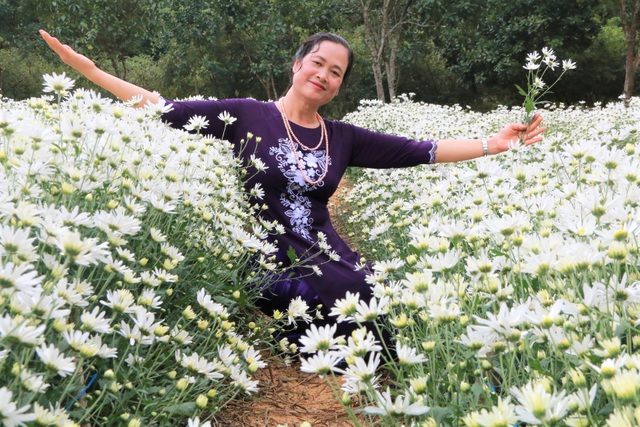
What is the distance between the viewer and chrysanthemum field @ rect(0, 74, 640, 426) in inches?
48.4

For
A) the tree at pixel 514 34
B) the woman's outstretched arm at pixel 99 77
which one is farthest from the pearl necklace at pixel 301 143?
the tree at pixel 514 34

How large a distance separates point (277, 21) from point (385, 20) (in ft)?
14.9

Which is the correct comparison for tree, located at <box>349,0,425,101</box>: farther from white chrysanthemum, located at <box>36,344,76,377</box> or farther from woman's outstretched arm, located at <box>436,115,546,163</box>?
white chrysanthemum, located at <box>36,344,76,377</box>

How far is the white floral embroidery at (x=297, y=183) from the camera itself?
349 centimetres

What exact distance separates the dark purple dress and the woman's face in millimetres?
238

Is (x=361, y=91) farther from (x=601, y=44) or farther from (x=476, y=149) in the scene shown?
(x=476, y=149)

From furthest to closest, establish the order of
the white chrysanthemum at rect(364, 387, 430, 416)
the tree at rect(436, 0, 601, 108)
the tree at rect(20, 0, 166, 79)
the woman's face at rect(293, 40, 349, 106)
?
the tree at rect(436, 0, 601, 108)
the tree at rect(20, 0, 166, 79)
the woman's face at rect(293, 40, 349, 106)
the white chrysanthemum at rect(364, 387, 430, 416)

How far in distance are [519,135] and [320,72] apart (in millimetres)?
1158

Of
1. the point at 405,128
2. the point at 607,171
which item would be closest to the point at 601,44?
the point at 405,128

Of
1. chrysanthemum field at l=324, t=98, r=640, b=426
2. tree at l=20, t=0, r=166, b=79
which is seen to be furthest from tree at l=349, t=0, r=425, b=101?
chrysanthemum field at l=324, t=98, r=640, b=426

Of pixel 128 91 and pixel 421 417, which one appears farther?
pixel 128 91

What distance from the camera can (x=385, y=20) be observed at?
14258 mm

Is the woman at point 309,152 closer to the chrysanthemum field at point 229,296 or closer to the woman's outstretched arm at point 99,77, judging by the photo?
the woman's outstretched arm at point 99,77

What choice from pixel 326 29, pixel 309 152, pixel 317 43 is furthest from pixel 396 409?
pixel 326 29
